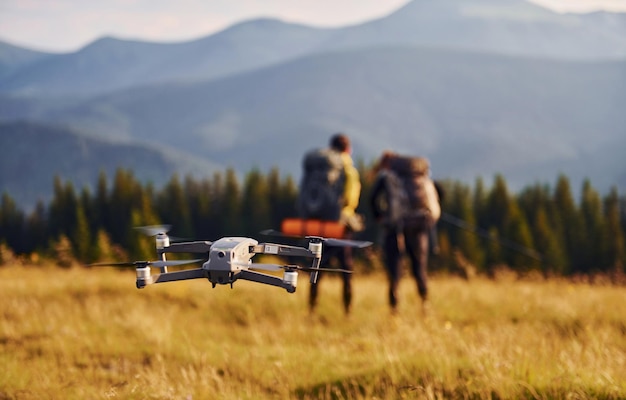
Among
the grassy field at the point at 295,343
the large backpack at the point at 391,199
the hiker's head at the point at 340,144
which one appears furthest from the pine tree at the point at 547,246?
the hiker's head at the point at 340,144

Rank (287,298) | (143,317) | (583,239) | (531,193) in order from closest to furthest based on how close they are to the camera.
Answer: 1. (143,317)
2. (287,298)
3. (583,239)
4. (531,193)

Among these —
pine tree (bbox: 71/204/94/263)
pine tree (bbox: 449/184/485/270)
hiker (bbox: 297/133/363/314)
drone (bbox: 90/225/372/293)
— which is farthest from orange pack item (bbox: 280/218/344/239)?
pine tree (bbox: 449/184/485/270)

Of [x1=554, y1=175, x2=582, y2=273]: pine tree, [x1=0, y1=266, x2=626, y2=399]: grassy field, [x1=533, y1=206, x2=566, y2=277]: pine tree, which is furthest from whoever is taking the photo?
[x1=554, y1=175, x2=582, y2=273]: pine tree

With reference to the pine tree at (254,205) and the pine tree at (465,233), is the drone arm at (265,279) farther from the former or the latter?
the pine tree at (254,205)

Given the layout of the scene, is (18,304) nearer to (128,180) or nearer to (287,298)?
(287,298)

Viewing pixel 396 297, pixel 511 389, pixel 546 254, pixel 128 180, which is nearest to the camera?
pixel 511 389

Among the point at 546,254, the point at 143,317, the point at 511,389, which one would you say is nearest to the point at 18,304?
the point at 143,317

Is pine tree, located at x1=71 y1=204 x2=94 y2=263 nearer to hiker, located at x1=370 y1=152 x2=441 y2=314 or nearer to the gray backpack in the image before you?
hiker, located at x1=370 y1=152 x2=441 y2=314
